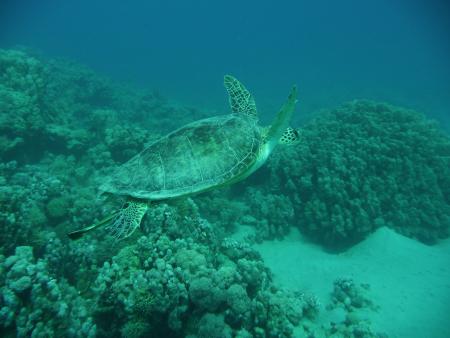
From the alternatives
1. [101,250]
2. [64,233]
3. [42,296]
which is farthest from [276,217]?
[42,296]

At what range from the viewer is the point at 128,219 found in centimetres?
367

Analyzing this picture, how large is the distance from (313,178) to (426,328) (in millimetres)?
4164

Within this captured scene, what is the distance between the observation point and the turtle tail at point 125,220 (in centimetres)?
345

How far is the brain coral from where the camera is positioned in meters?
6.93

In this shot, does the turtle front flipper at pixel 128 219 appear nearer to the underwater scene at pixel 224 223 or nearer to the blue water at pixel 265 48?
the underwater scene at pixel 224 223

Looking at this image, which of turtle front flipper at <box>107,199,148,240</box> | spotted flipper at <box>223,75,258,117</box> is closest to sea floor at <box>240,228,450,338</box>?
spotted flipper at <box>223,75,258,117</box>

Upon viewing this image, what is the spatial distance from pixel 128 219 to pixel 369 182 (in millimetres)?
6641

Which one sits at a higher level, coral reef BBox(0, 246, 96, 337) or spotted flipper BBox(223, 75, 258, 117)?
spotted flipper BBox(223, 75, 258, 117)

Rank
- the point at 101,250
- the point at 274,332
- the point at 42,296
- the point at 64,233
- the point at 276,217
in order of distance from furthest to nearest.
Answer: the point at 276,217 < the point at 64,233 < the point at 101,250 < the point at 274,332 < the point at 42,296

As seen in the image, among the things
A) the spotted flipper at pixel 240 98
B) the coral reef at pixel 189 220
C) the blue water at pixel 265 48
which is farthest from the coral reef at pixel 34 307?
the blue water at pixel 265 48

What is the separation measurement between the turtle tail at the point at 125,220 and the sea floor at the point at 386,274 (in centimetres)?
368

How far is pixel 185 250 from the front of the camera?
Result: 3.82 m

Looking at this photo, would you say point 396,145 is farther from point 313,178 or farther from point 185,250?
point 185,250

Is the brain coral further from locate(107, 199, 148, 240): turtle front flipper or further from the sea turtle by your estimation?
locate(107, 199, 148, 240): turtle front flipper
